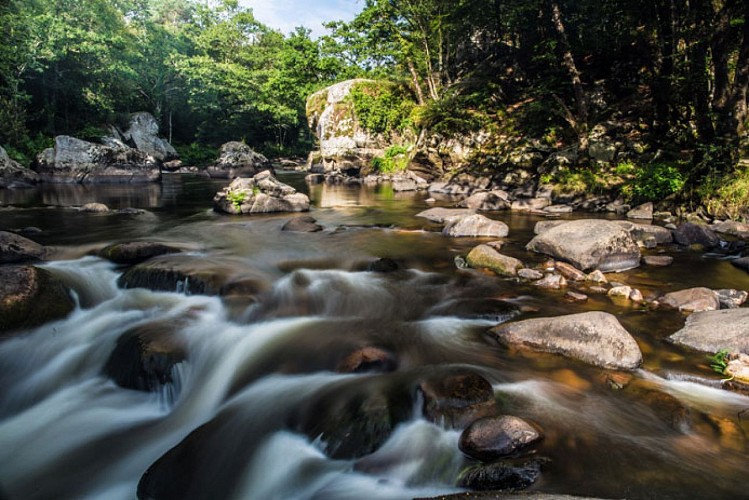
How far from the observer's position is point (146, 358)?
4.09m

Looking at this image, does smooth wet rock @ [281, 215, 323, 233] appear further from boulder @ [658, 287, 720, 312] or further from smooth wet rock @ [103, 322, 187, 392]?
boulder @ [658, 287, 720, 312]

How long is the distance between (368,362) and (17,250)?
21.4 feet

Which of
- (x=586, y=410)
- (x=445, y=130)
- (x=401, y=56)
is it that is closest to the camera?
(x=586, y=410)

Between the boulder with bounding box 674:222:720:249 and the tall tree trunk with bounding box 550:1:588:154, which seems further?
the tall tree trunk with bounding box 550:1:588:154

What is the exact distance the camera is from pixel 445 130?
2034cm

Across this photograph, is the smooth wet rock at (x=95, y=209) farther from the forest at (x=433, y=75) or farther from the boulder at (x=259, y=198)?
the forest at (x=433, y=75)

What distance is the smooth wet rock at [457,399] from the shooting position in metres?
3.18

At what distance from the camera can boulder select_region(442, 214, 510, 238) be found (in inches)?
370

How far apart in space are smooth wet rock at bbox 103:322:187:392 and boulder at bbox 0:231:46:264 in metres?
3.80

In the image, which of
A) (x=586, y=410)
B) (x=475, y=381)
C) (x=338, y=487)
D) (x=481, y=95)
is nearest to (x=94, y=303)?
(x=338, y=487)

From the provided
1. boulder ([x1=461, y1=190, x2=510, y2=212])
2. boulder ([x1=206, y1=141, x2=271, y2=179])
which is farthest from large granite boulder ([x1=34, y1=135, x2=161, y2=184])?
boulder ([x1=461, y1=190, x2=510, y2=212])

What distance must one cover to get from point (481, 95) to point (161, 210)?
50.1 feet

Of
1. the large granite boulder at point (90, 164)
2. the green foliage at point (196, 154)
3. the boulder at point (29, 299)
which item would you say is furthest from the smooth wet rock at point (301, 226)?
the green foliage at point (196, 154)

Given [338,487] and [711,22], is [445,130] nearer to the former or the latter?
[711,22]
